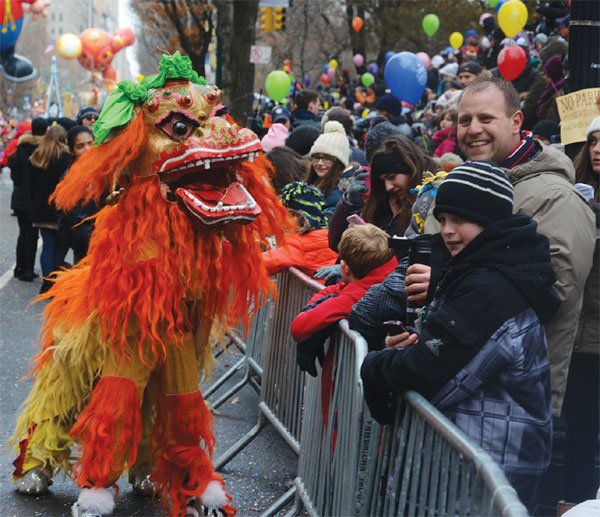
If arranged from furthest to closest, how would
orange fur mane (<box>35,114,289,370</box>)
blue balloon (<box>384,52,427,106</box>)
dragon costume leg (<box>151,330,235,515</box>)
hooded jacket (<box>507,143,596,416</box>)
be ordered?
blue balloon (<box>384,52,427,106</box>), dragon costume leg (<box>151,330,235,515</box>), orange fur mane (<box>35,114,289,370</box>), hooded jacket (<box>507,143,596,416</box>)

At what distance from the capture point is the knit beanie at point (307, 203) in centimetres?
556

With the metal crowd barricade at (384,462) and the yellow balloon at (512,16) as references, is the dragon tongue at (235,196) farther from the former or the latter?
the yellow balloon at (512,16)

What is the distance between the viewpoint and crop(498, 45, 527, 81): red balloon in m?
11.0

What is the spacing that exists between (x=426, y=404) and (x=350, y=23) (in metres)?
32.1

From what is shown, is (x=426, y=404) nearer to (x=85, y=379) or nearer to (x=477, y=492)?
(x=477, y=492)

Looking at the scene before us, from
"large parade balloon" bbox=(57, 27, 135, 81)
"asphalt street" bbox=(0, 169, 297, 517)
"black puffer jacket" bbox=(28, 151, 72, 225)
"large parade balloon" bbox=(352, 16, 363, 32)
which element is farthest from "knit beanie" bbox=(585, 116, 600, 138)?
"large parade balloon" bbox=(57, 27, 135, 81)

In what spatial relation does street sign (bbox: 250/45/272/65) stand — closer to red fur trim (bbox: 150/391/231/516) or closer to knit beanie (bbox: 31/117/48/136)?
knit beanie (bbox: 31/117/48/136)

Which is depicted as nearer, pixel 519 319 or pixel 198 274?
pixel 519 319

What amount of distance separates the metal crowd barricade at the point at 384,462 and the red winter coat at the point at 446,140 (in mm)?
4836

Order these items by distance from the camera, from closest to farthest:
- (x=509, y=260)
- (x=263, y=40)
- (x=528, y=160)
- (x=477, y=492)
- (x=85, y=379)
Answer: (x=477, y=492) → (x=509, y=260) → (x=528, y=160) → (x=85, y=379) → (x=263, y=40)

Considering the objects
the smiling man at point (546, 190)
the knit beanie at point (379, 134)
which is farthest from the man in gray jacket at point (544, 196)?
the knit beanie at point (379, 134)

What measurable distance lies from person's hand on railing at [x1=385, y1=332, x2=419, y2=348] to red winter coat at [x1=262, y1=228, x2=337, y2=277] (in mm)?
2250

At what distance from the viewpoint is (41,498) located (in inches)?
178

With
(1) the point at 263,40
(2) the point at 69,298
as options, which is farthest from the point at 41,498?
(1) the point at 263,40
